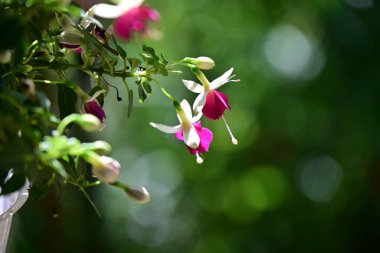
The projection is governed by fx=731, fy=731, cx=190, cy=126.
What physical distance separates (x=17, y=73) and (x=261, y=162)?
10.5 feet

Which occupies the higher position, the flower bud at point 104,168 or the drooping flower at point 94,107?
the flower bud at point 104,168

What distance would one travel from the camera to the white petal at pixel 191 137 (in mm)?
553

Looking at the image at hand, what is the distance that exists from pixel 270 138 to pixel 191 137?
3.12 metres

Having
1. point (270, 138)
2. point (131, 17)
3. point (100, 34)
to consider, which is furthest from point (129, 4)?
point (270, 138)

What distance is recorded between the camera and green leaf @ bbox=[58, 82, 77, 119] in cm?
56

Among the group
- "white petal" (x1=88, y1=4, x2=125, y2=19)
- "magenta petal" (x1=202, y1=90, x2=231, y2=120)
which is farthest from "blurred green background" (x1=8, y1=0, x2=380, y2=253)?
"white petal" (x1=88, y1=4, x2=125, y2=19)

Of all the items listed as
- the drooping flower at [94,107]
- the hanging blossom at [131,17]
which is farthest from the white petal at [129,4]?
the drooping flower at [94,107]

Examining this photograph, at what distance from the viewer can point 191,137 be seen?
1.85ft

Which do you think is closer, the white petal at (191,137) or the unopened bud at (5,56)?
the unopened bud at (5,56)

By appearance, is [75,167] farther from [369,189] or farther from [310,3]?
[369,189]

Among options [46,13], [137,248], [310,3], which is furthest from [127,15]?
[137,248]

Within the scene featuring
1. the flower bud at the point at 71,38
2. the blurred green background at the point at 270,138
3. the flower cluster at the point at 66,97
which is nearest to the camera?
the flower cluster at the point at 66,97

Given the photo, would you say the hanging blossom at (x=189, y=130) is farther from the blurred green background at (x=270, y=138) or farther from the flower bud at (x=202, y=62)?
the blurred green background at (x=270, y=138)

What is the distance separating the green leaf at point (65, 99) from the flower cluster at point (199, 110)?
6cm
